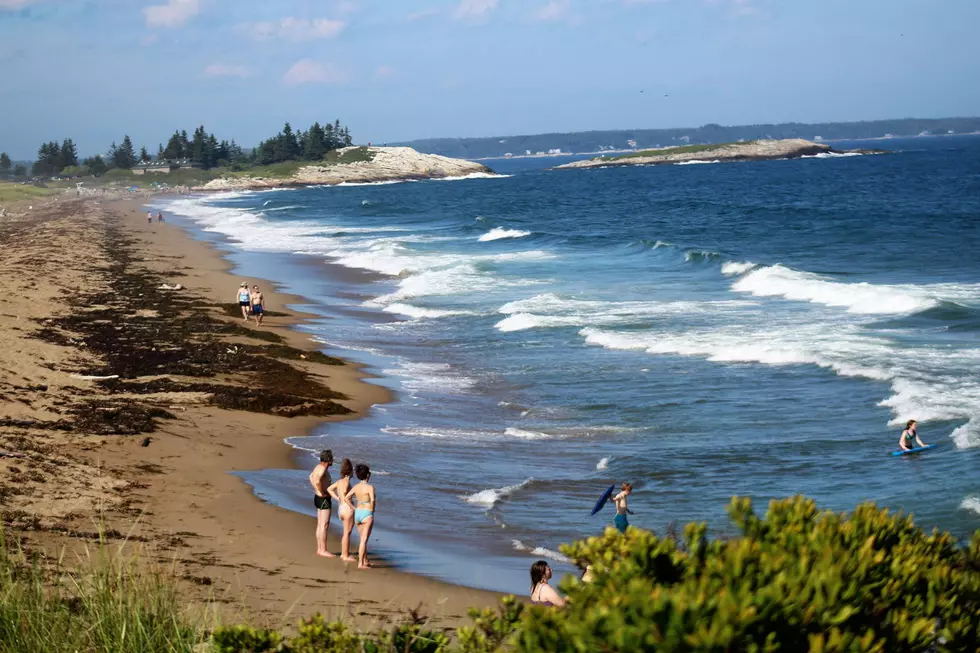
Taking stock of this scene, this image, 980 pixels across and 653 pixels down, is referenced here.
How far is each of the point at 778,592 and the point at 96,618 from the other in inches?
153

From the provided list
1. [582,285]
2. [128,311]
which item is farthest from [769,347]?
[128,311]

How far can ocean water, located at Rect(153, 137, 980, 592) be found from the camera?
13461mm

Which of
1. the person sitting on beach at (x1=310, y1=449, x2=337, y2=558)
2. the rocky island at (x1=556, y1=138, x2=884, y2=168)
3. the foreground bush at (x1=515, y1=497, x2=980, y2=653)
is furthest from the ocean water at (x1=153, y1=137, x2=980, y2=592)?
the rocky island at (x1=556, y1=138, x2=884, y2=168)

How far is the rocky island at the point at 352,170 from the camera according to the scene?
14900 centimetres

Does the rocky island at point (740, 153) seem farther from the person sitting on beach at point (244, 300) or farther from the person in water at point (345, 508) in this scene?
the person in water at point (345, 508)

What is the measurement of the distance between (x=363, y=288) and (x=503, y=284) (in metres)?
4.86

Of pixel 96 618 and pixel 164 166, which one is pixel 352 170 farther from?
pixel 96 618

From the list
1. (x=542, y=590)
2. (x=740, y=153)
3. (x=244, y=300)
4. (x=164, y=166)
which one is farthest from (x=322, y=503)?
(x=740, y=153)

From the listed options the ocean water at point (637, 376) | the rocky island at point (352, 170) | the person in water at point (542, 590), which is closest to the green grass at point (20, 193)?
the rocky island at point (352, 170)

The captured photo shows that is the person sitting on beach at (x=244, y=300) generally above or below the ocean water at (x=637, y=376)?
above

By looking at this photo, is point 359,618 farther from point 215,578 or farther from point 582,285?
point 582,285

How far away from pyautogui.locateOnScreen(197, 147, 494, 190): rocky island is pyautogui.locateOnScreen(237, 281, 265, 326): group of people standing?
120940mm

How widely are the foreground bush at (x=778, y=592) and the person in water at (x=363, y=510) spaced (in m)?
6.04

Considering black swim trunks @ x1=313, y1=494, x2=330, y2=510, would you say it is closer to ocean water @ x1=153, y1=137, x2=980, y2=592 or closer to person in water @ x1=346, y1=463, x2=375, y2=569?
person in water @ x1=346, y1=463, x2=375, y2=569
